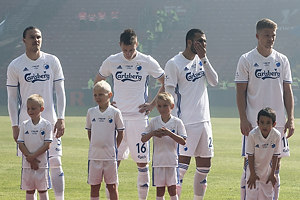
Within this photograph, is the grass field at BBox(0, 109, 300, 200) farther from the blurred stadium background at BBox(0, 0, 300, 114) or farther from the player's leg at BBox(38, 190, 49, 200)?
the blurred stadium background at BBox(0, 0, 300, 114)

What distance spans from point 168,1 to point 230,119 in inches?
821

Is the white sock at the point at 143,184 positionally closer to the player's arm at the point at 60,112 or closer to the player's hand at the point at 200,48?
the player's arm at the point at 60,112

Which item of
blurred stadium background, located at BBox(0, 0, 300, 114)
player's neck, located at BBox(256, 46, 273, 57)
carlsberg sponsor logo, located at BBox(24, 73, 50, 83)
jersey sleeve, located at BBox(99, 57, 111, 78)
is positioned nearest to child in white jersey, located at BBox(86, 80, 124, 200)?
carlsberg sponsor logo, located at BBox(24, 73, 50, 83)

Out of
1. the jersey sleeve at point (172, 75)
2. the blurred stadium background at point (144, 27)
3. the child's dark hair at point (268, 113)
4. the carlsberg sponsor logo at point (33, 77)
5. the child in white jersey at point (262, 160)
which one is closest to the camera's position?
the child's dark hair at point (268, 113)

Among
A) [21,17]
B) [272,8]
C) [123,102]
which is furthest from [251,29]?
[123,102]

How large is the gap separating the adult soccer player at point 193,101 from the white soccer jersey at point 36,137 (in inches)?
55.6

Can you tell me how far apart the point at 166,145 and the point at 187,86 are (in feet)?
2.62

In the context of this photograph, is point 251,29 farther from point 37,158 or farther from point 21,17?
point 37,158

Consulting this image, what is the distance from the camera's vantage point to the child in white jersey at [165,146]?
17.2ft

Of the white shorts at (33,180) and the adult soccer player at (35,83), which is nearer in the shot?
the white shorts at (33,180)

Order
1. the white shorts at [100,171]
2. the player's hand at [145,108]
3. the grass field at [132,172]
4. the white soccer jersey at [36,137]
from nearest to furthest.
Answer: the white soccer jersey at [36,137]
the white shorts at [100,171]
the player's hand at [145,108]
the grass field at [132,172]

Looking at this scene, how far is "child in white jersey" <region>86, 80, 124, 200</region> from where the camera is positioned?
5.29 meters

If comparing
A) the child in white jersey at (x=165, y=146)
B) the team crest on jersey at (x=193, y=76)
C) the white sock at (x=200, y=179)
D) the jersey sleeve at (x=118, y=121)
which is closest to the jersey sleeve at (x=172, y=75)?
the team crest on jersey at (x=193, y=76)

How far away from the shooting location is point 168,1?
39.6 m
